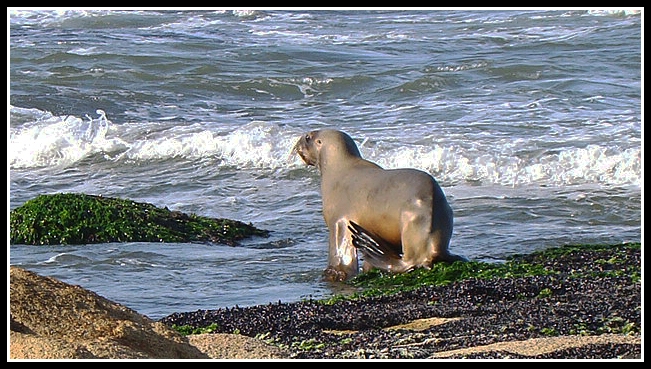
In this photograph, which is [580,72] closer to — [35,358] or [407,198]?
[407,198]

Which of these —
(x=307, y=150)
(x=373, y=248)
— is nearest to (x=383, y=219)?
(x=373, y=248)

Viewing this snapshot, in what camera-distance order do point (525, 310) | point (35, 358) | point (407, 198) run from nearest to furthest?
point (35, 358) → point (525, 310) → point (407, 198)

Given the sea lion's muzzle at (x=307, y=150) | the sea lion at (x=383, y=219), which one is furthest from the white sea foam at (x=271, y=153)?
the sea lion at (x=383, y=219)

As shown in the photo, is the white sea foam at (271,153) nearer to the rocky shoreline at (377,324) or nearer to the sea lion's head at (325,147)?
the sea lion's head at (325,147)

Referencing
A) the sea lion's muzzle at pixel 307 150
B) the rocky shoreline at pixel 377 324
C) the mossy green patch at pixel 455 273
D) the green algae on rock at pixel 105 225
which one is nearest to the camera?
the rocky shoreline at pixel 377 324

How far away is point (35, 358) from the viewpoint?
4227mm

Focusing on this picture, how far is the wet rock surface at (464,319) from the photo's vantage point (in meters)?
4.88

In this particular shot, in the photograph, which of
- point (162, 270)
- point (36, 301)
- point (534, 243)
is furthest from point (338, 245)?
point (36, 301)

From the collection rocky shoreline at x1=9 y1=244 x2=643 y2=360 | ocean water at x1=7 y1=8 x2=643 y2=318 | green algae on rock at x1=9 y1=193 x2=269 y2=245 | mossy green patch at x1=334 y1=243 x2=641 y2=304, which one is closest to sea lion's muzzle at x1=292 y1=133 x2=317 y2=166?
ocean water at x1=7 y1=8 x2=643 y2=318

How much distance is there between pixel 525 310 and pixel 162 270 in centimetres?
287

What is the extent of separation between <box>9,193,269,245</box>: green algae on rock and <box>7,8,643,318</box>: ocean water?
0.19 m

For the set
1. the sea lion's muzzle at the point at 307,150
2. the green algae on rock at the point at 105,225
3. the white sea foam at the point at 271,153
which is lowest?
the white sea foam at the point at 271,153

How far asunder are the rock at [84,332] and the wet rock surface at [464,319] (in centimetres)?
32

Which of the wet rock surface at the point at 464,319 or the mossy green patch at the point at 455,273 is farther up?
the wet rock surface at the point at 464,319
